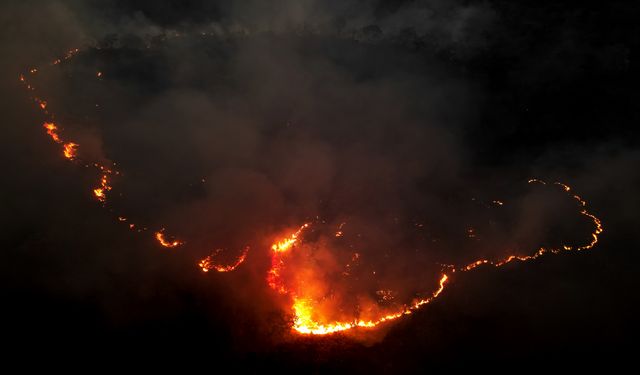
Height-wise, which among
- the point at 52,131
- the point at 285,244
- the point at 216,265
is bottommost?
the point at 216,265

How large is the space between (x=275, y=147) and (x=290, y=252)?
137 inches

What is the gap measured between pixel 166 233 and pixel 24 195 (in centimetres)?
389

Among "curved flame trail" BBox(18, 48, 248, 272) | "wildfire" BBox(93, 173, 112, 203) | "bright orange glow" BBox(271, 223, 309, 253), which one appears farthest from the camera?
"wildfire" BBox(93, 173, 112, 203)

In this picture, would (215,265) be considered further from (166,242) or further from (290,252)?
(290,252)

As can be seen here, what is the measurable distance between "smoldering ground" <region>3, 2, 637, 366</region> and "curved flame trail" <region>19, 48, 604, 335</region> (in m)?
0.27

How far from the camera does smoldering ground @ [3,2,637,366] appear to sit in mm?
8368

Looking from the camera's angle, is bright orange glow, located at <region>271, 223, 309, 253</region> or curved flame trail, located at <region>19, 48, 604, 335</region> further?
bright orange glow, located at <region>271, 223, 309, 253</region>

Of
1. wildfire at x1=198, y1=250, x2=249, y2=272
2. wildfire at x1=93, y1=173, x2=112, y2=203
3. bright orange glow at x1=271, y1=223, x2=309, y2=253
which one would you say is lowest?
wildfire at x1=198, y1=250, x2=249, y2=272

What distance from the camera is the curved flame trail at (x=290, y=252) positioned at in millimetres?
7648

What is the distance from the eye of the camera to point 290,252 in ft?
28.9

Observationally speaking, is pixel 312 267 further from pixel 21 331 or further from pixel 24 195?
pixel 24 195

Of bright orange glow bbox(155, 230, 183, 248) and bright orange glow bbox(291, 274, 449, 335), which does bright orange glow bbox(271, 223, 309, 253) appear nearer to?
bright orange glow bbox(291, 274, 449, 335)

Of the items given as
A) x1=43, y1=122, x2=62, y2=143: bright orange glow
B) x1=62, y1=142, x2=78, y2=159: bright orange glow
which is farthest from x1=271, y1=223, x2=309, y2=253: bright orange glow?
x1=43, y1=122, x2=62, y2=143: bright orange glow

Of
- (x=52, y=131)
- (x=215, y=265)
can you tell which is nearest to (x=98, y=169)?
Result: (x=52, y=131)
